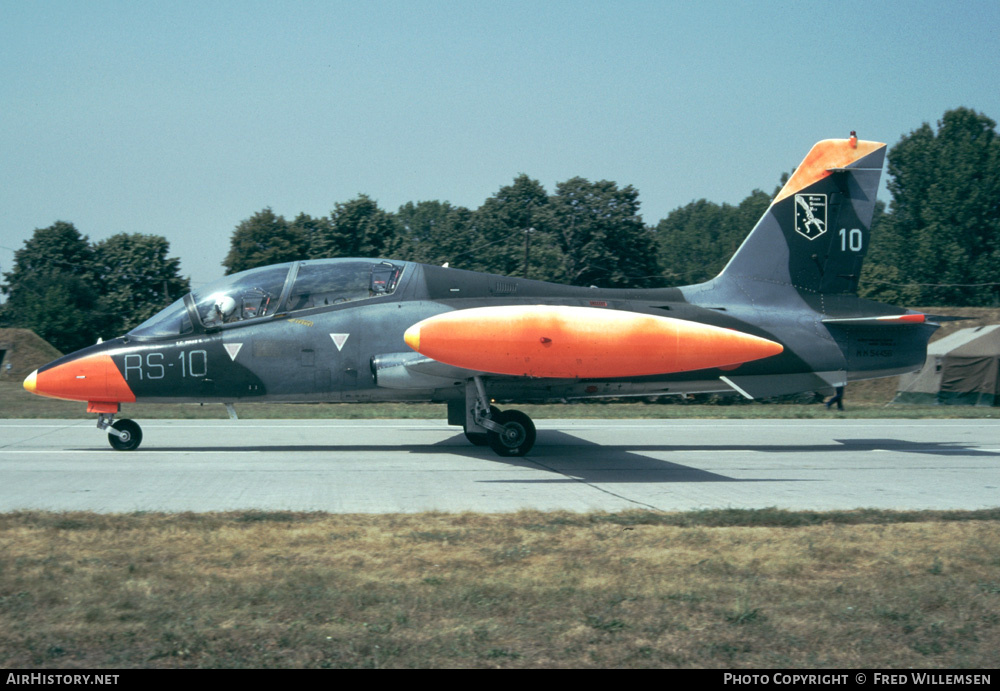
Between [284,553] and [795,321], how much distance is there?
10.7 meters

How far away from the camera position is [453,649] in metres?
4.93

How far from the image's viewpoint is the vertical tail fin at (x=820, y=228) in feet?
50.1

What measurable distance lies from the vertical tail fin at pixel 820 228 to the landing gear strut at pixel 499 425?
4.79 metres

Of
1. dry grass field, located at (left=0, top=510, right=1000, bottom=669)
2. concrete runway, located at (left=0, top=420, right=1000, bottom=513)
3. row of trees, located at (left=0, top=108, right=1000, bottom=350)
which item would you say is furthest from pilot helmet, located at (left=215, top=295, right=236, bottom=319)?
row of trees, located at (left=0, top=108, right=1000, bottom=350)

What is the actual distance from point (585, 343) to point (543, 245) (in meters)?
39.5

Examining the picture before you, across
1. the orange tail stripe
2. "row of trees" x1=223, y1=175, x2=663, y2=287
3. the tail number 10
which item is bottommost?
the tail number 10

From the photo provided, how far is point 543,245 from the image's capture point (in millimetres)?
50531

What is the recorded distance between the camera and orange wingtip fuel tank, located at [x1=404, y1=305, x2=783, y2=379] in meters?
11.4

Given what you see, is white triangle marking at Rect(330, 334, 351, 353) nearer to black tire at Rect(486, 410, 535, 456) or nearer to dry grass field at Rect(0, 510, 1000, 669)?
black tire at Rect(486, 410, 535, 456)

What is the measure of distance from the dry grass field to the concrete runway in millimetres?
1237

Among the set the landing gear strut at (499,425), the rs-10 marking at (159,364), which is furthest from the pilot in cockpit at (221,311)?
the landing gear strut at (499,425)

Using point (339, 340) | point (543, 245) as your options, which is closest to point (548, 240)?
point (543, 245)

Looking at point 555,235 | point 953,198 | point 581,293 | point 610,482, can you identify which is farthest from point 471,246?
point 610,482
